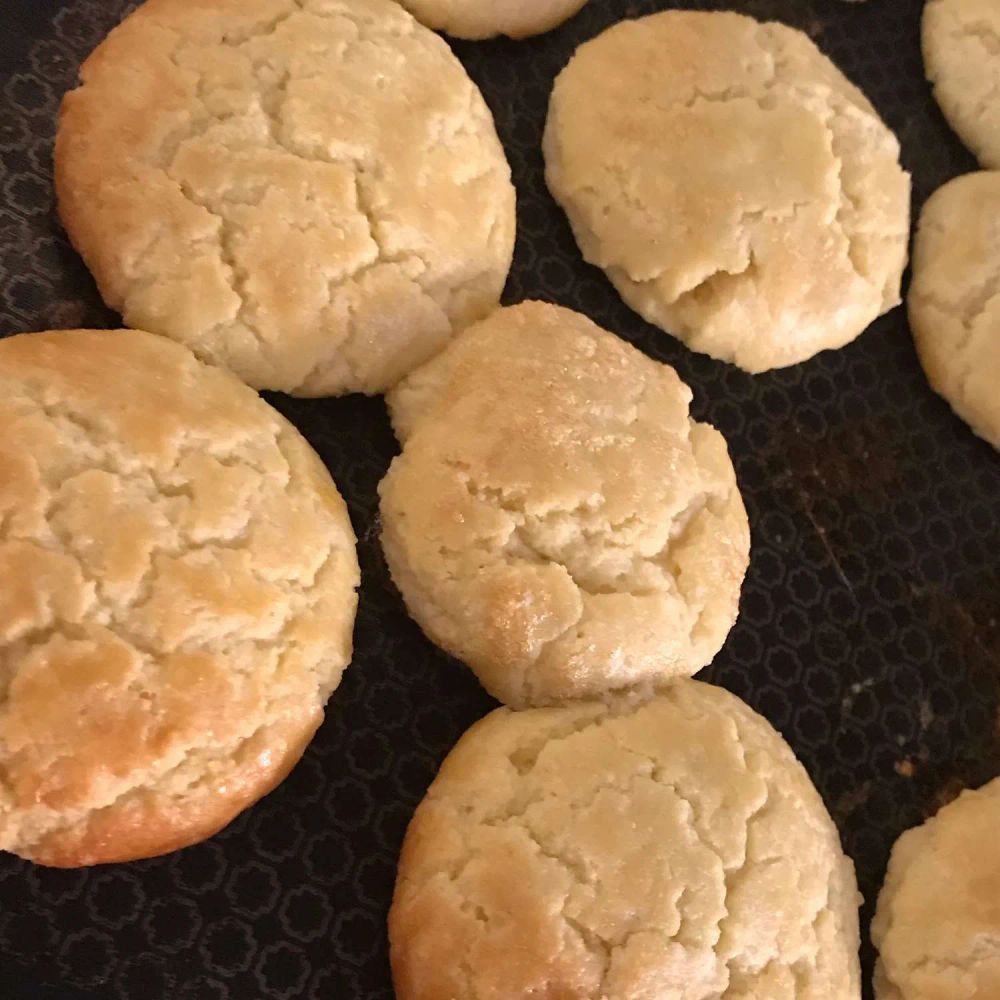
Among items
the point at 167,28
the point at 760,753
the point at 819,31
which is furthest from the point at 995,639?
the point at 167,28

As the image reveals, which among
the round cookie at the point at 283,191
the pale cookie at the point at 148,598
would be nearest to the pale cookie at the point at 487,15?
the round cookie at the point at 283,191

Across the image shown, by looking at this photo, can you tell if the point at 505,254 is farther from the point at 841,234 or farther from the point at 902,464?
the point at 902,464

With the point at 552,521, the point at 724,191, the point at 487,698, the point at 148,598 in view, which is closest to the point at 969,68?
the point at 724,191

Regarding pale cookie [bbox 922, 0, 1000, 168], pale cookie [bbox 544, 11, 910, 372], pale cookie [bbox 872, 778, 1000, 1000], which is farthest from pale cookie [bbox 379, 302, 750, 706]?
pale cookie [bbox 922, 0, 1000, 168]

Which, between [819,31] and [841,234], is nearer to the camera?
[841,234]

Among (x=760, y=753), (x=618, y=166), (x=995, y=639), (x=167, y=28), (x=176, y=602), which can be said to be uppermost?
(x=167, y=28)

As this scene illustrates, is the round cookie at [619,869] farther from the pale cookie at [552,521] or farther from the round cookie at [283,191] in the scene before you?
the round cookie at [283,191]
